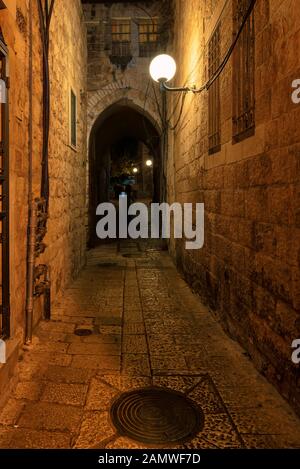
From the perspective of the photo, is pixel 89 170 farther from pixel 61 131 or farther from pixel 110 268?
pixel 61 131

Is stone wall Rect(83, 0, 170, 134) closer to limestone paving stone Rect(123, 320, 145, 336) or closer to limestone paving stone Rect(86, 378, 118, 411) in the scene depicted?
limestone paving stone Rect(123, 320, 145, 336)

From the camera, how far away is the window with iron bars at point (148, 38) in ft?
38.3

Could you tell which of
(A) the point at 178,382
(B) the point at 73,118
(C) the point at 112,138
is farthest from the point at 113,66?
(A) the point at 178,382

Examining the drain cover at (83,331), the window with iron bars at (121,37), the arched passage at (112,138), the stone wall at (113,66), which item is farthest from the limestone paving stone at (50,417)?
the window with iron bars at (121,37)

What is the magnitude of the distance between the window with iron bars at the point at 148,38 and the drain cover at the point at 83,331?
9.71 meters

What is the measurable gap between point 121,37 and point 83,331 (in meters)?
10.1

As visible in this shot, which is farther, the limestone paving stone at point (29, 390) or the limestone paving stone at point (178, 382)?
the limestone paving stone at point (178, 382)

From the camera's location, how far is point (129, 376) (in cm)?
335

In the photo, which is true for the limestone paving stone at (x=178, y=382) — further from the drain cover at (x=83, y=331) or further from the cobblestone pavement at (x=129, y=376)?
the drain cover at (x=83, y=331)

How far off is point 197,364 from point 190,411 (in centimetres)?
83

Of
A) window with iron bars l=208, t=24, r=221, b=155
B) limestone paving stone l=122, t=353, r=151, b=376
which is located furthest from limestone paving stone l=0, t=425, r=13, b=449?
window with iron bars l=208, t=24, r=221, b=155

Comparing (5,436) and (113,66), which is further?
(113,66)

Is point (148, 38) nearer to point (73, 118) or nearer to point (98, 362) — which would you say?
point (73, 118)

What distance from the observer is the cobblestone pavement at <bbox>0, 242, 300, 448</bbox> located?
8.12 ft
